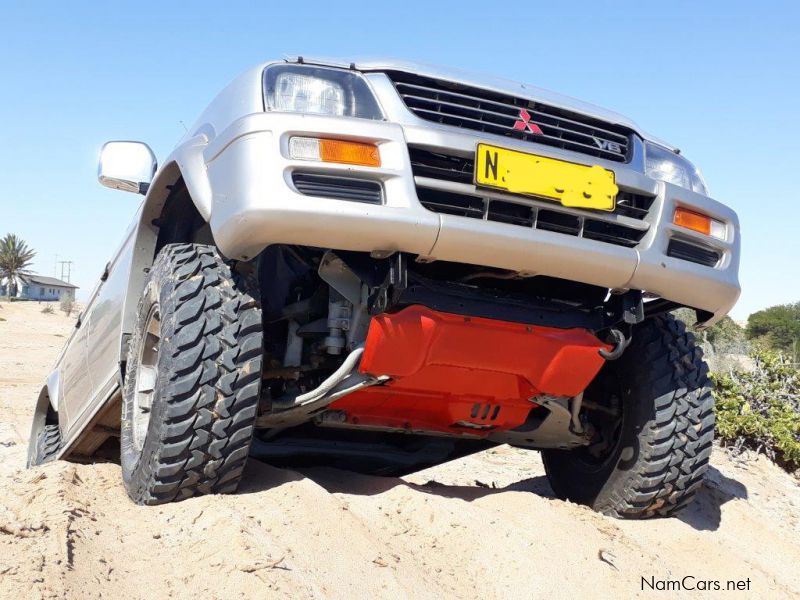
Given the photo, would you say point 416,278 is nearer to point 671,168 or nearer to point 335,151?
point 335,151

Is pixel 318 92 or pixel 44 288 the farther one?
pixel 44 288

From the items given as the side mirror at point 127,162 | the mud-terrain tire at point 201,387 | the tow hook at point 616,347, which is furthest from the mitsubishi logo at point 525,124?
the side mirror at point 127,162

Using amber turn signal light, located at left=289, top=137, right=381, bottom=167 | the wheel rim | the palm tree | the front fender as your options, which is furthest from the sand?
the palm tree

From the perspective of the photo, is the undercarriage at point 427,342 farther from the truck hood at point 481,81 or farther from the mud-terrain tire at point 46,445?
the mud-terrain tire at point 46,445

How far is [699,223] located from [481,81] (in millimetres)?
983

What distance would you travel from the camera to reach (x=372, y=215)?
8.09ft

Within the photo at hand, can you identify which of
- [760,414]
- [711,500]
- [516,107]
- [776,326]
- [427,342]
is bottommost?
[776,326]

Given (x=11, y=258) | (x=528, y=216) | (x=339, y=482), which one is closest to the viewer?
(x=528, y=216)

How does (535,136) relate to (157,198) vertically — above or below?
above

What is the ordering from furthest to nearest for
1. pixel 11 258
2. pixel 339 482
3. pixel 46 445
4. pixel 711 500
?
1. pixel 11 258
2. pixel 46 445
3. pixel 711 500
4. pixel 339 482

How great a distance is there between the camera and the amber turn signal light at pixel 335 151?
251 centimetres

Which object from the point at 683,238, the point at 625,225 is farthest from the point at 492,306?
the point at 683,238

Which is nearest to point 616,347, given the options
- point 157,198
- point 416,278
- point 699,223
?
point 699,223

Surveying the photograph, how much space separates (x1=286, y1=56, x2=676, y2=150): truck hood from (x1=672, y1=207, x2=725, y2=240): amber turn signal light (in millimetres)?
411
